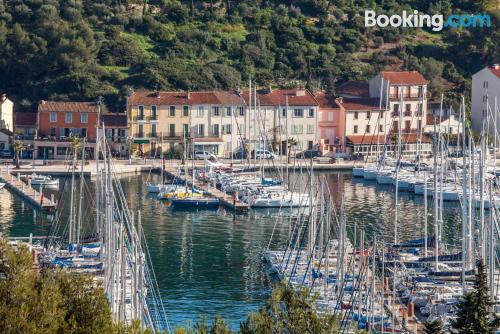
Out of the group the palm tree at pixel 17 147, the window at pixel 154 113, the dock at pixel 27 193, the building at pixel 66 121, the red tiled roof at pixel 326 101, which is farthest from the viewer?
the red tiled roof at pixel 326 101

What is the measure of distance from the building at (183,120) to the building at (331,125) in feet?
20.1

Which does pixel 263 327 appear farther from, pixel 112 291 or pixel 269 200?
pixel 269 200

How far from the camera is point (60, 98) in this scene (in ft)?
322

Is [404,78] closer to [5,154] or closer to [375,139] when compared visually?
[375,139]

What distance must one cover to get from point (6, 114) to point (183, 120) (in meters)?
12.1

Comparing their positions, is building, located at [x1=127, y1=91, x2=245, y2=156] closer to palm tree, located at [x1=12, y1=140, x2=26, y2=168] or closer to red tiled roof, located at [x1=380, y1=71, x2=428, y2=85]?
palm tree, located at [x1=12, y1=140, x2=26, y2=168]

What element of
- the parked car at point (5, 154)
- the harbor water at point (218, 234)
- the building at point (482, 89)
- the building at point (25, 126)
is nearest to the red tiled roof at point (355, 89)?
the building at point (482, 89)

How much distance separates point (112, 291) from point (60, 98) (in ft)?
180

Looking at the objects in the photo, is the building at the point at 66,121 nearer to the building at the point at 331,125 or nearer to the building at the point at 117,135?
the building at the point at 117,135

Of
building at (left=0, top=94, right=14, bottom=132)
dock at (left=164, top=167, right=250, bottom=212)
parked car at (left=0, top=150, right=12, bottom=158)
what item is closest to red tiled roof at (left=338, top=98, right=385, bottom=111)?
dock at (left=164, top=167, right=250, bottom=212)

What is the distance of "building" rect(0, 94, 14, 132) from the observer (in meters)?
94.2

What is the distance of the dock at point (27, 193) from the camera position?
72.6m

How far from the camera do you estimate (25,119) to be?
94438 millimetres

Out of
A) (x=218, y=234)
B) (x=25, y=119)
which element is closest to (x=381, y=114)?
(x=25, y=119)
